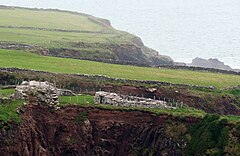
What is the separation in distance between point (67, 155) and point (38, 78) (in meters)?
11.1

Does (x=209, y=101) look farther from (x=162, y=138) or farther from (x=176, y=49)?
(x=176, y=49)

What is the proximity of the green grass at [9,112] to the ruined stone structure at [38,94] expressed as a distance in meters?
0.95

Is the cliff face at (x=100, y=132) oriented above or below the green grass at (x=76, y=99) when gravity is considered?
below

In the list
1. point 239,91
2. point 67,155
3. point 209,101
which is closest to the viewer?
point 67,155

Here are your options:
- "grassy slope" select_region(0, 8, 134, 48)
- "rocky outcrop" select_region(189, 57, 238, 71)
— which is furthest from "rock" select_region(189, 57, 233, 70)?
"grassy slope" select_region(0, 8, 134, 48)

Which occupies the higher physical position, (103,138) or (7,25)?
(7,25)

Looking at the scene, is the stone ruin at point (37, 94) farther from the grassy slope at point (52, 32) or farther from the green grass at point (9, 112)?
the grassy slope at point (52, 32)

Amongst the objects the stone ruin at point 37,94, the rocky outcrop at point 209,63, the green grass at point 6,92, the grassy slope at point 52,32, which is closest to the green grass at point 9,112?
the stone ruin at point 37,94

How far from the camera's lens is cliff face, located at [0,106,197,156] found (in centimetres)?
4767

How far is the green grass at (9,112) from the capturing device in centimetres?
4464

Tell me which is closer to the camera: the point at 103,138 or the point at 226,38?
the point at 103,138

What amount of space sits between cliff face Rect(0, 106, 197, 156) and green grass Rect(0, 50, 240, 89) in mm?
13603

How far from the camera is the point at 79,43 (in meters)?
95.6

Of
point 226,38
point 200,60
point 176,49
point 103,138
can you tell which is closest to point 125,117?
point 103,138
